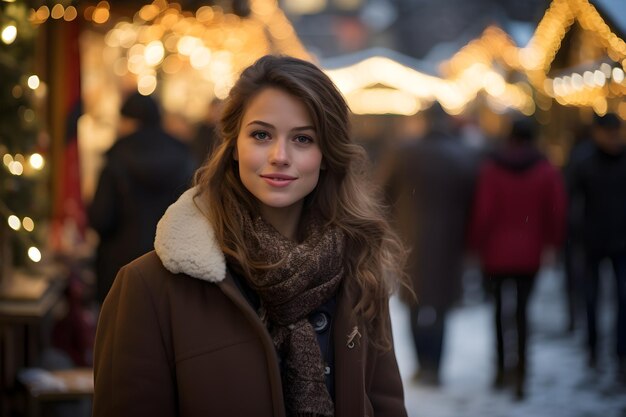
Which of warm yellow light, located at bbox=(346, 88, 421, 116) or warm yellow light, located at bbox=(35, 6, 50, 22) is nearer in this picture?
warm yellow light, located at bbox=(35, 6, 50, 22)

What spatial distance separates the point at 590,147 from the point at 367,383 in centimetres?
689

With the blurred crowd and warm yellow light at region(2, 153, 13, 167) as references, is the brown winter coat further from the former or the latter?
the blurred crowd

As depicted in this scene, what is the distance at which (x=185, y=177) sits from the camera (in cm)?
695

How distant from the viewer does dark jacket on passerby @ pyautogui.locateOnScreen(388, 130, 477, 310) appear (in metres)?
8.61

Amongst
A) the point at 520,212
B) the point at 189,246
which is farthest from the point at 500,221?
the point at 189,246

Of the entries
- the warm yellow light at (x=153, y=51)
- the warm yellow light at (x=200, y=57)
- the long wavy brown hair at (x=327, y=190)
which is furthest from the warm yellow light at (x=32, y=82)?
the warm yellow light at (x=200, y=57)

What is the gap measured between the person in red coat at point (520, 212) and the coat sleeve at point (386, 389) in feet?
17.0

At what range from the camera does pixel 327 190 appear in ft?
10.4

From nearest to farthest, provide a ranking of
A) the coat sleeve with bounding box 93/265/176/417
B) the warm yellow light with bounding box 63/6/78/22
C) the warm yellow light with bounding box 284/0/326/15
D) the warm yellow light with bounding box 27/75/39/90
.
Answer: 1. the coat sleeve with bounding box 93/265/176/417
2. the warm yellow light with bounding box 27/75/39/90
3. the warm yellow light with bounding box 63/6/78/22
4. the warm yellow light with bounding box 284/0/326/15

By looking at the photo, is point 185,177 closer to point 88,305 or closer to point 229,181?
point 88,305

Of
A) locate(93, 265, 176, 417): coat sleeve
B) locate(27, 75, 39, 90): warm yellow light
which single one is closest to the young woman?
locate(93, 265, 176, 417): coat sleeve

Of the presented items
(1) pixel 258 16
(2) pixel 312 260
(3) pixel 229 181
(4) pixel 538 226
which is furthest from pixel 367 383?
(1) pixel 258 16

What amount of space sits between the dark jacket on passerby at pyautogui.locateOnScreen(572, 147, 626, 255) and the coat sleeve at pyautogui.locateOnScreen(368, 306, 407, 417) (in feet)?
20.0

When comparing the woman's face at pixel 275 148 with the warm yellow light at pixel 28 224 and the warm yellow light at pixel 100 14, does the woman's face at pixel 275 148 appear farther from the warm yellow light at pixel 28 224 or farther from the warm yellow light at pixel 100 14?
the warm yellow light at pixel 100 14
